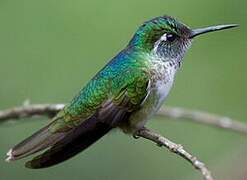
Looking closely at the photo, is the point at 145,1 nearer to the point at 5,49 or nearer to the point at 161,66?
the point at 5,49

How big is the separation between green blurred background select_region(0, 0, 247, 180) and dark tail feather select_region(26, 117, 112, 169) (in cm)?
242

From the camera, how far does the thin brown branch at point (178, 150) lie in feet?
10.6

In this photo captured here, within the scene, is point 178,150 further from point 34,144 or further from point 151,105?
point 34,144

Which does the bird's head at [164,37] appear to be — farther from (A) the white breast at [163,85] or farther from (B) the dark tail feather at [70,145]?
(B) the dark tail feather at [70,145]

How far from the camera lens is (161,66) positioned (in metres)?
4.22

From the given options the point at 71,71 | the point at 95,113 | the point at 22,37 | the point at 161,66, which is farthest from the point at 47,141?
the point at 22,37

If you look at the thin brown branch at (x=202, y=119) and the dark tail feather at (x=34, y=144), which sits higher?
the thin brown branch at (x=202, y=119)

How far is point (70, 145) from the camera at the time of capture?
13.0ft

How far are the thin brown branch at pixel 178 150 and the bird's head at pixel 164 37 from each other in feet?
1.66

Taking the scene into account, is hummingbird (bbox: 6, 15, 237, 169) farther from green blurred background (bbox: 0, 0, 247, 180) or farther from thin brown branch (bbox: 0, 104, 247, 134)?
green blurred background (bbox: 0, 0, 247, 180)

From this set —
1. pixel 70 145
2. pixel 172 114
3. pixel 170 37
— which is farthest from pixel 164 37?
pixel 70 145

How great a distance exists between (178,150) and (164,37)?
1.04m

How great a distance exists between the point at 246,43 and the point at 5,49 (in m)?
2.61

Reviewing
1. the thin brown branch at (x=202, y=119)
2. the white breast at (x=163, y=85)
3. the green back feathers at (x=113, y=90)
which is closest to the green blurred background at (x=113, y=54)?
the thin brown branch at (x=202, y=119)
